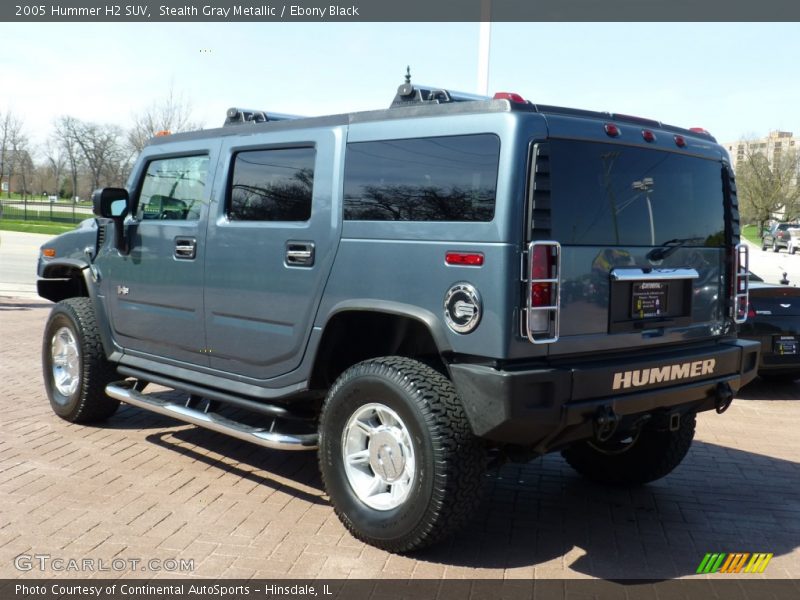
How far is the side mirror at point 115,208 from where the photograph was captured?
5766 mm

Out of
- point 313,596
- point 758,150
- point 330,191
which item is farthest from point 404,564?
point 758,150

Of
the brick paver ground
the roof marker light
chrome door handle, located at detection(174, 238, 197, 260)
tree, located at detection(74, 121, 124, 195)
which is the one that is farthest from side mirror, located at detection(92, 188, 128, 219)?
tree, located at detection(74, 121, 124, 195)

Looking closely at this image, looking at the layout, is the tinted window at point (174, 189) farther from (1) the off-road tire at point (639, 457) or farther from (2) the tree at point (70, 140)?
(2) the tree at point (70, 140)

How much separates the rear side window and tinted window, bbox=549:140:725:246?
318 mm

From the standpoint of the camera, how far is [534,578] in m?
3.88

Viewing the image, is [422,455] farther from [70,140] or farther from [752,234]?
[752,234]

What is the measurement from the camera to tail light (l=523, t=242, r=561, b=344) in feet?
11.7

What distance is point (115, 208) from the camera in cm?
585

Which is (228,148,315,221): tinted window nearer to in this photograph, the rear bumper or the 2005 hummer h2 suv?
the 2005 hummer h2 suv

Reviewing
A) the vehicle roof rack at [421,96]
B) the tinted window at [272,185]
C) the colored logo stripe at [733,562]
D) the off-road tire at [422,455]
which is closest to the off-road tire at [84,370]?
the tinted window at [272,185]

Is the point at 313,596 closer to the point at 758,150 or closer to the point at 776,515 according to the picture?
the point at 776,515

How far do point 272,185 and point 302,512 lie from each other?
1915 millimetres

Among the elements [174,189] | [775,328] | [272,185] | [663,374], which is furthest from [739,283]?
[775,328]

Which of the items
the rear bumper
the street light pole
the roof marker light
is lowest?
the rear bumper
